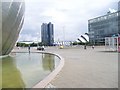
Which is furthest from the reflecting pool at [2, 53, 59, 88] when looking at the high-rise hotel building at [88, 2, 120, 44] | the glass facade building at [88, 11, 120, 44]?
the glass facade building at [88, 11, 120, 44]

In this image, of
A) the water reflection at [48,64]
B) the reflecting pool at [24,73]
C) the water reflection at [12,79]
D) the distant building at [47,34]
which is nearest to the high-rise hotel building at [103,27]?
the distant building at [47,34]

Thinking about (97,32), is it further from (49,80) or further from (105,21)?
(49,80)

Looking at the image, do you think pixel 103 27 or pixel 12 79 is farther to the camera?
pixel 103 27

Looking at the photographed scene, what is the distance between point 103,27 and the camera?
88062 millimetres

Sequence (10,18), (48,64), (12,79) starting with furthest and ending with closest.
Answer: (10,18) < (48,64) < (12,79)

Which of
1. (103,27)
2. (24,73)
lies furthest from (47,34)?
(24,73)

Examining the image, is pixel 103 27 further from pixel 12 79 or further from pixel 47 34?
pixel 12 79

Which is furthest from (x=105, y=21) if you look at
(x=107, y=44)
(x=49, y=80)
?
(x=49, y=80)

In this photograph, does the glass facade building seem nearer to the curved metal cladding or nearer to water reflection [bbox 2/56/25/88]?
the curved metal cladding

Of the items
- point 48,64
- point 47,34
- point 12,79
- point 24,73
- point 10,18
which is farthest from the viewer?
point 47,34

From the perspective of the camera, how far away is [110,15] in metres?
82.2

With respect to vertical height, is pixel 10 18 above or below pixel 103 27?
below

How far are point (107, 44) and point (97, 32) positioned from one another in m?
57.1

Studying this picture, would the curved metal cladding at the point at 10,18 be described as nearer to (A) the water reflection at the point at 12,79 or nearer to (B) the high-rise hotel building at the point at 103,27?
(A) the water reflection at the point at 12,79
